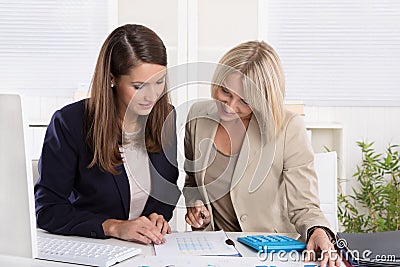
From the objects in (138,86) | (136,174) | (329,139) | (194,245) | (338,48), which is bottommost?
(329,139)

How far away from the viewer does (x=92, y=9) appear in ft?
12.9

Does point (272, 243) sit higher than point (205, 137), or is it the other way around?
point (205, 137)

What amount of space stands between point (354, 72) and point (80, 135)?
95.8 inches

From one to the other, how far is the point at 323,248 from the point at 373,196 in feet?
7.28

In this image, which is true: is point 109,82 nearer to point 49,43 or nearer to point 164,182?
point 164,182

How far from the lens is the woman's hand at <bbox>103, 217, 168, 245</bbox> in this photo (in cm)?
168

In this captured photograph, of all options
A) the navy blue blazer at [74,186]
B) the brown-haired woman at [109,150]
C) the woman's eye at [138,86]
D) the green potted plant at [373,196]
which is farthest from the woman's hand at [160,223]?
the green potted plant at [373,196]

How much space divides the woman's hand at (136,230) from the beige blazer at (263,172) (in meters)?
0.26

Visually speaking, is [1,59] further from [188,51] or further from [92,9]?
[188,51]

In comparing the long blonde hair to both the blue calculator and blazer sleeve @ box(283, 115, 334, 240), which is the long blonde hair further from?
the blue calculator

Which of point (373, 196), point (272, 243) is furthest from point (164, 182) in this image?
point (373, 196)

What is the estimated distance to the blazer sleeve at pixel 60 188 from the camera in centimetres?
175

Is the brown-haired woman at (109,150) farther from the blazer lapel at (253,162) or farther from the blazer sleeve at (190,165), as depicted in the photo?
the blazer lapel at (253,162)

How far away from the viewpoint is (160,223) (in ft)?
5.89
